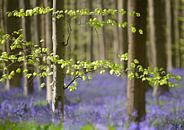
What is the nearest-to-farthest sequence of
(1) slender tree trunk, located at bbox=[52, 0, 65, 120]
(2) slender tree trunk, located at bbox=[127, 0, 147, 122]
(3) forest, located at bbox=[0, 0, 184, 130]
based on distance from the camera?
1. (3) forest, located at bbox=[0, 0, 184, 130]
2. (1) slender tree trunk, located at bbox=[52, 0, 65, 120]
3. (2) slender tree trunk, located at bbox=[127, 0, 147, 122]

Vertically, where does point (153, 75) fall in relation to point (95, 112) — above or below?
above

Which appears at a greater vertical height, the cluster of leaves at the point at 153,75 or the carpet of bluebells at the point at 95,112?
the cluster of leaves at the point at 153,75

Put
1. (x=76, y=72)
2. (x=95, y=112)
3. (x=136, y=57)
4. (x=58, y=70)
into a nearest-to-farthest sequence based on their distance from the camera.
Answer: (x=76, y=72)
(x=58, y=70)
(x=136, y=57)
(x=95, y=112)

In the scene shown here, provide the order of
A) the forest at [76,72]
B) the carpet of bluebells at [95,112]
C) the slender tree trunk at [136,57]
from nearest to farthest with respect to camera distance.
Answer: the forest at [76,72], the carpet of bluebells at [95,112], the slender tree trunk at [136,57]

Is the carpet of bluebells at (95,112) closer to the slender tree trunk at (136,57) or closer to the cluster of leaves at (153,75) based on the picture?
the slender tree trunk at (136,57)

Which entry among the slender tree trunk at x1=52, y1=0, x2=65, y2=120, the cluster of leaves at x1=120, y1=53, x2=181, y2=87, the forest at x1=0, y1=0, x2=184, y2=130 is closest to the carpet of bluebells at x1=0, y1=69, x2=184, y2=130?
the forest at x1=0, y1=0, x2=184, y2=130

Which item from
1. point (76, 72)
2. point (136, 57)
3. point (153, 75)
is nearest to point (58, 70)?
point (76, 72)

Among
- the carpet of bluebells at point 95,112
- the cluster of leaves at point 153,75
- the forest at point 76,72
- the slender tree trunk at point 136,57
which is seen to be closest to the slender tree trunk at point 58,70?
the forest at point 76,72

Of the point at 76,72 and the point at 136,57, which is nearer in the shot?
the point at 76,72

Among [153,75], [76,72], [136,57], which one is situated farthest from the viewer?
[136,57]

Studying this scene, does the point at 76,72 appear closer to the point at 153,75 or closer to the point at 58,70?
the point at 58,70

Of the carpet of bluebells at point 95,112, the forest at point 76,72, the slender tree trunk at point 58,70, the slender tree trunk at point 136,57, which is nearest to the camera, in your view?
the forest at point 76,72

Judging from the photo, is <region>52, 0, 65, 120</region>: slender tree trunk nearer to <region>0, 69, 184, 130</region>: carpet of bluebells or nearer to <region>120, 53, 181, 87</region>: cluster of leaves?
<region>0, 69, 184, 130</region>: carpet of bluebells

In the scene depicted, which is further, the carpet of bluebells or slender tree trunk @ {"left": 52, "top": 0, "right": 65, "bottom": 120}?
slender tree trunk @ {"left": 52, "top": 0, "right": 65, "bottom": 120}
